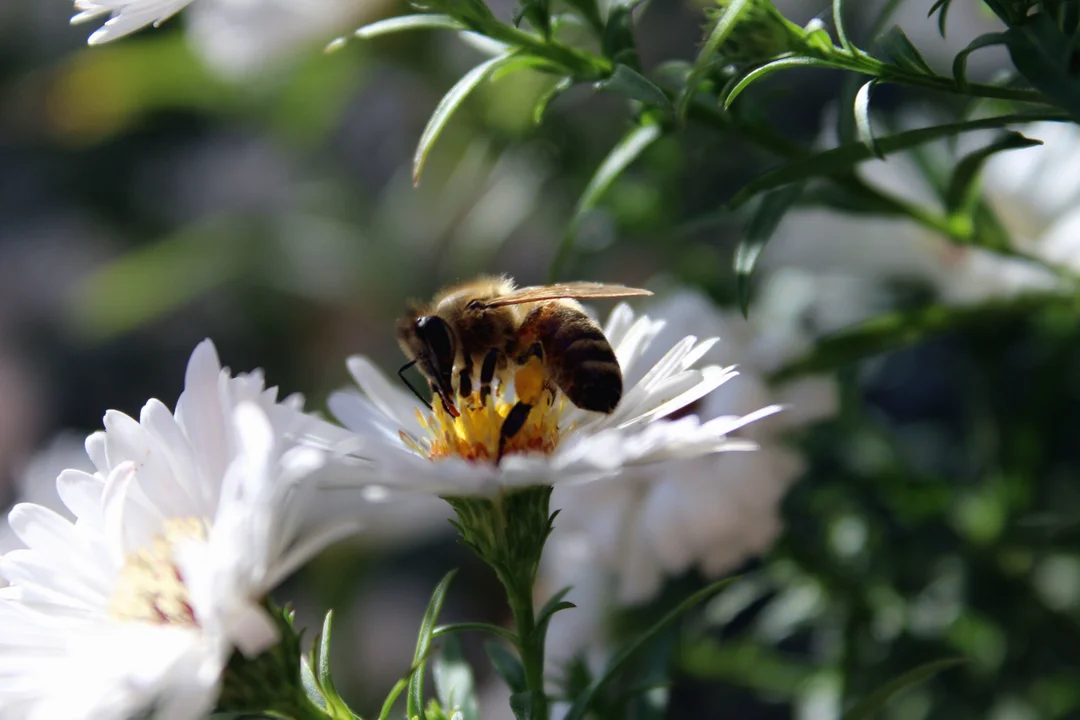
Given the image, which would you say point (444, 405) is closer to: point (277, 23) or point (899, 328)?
point (899, 328)

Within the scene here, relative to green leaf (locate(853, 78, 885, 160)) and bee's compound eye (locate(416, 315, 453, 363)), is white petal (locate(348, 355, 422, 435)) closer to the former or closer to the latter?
bee's compound eye (locate(416, 315, 453, 363))

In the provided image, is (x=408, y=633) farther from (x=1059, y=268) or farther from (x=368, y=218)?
(x=1059, y=268)

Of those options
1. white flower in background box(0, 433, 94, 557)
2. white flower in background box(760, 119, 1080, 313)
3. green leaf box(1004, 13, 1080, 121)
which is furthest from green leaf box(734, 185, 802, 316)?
white flower in background box(0, 433, 94, 557)

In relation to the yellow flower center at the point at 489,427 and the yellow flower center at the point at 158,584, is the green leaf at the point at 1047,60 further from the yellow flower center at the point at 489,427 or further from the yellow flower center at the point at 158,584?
the yellow flower center at the point at 158,584

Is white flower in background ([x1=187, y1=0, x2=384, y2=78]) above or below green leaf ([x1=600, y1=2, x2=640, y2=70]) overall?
below

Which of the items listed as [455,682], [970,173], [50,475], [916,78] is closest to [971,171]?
[970,173]

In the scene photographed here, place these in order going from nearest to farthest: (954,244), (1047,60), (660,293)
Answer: (1047,60), (954,244), (660,293)

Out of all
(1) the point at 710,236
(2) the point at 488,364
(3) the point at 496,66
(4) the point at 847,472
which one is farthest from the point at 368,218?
(3) the point at 496,66
